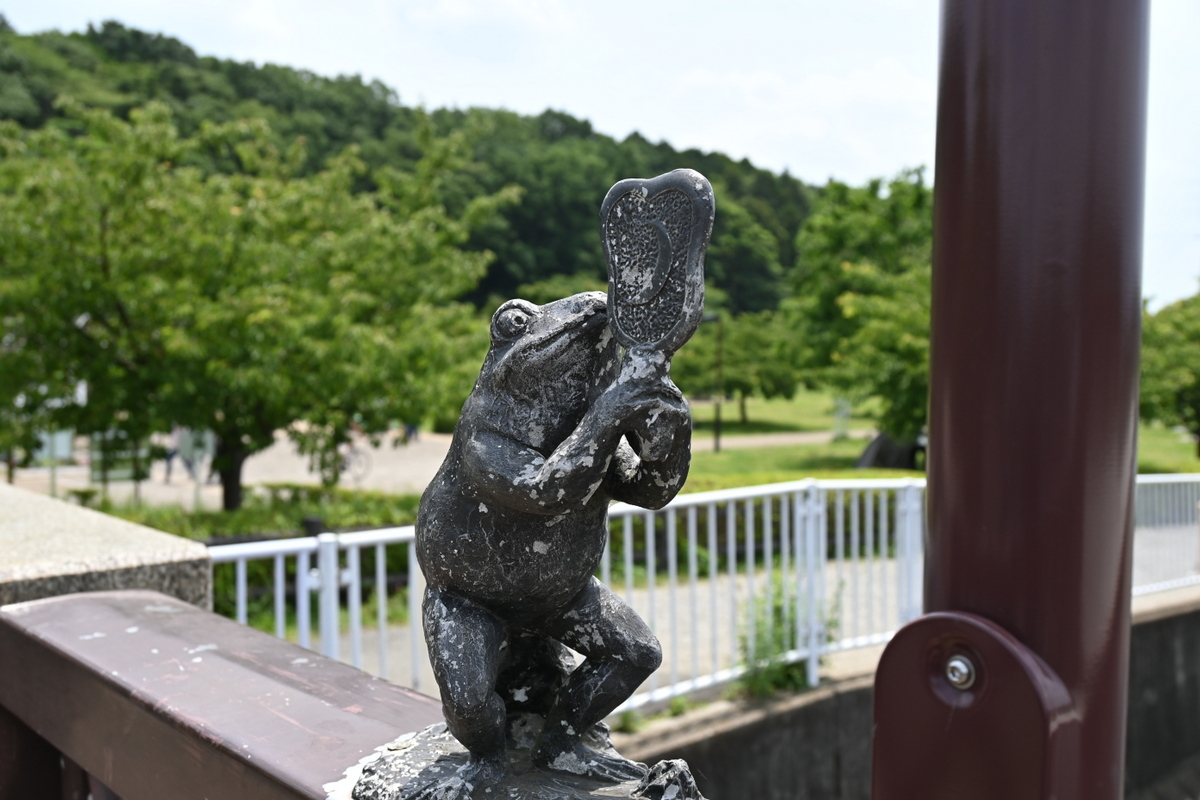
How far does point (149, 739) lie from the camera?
1941mm

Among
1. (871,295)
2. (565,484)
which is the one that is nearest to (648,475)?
(565,484)

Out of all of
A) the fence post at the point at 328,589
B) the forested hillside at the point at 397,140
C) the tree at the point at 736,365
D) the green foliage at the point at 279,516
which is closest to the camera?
the fence post at the point at 328,589

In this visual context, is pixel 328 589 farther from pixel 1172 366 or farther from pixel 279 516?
pixel 1172 366

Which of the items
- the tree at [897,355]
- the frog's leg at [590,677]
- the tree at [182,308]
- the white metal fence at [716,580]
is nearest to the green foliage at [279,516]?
the white metal fence at [716,580]

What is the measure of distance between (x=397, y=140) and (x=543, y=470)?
3609cm

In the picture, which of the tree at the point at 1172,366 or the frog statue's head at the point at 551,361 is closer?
the frog statue's head at the point at 551,361

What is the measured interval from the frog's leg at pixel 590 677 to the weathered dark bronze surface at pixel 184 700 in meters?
0.37

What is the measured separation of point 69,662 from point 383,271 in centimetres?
773

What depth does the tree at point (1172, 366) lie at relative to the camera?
15430 millimetres

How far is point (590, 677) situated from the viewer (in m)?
1.44

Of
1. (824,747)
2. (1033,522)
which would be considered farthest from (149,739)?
(824,747)

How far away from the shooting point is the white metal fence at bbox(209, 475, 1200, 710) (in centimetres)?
387

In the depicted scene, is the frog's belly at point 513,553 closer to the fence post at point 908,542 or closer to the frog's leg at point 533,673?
the frog's leg at point 533,673

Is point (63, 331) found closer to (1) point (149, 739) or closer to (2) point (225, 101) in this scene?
(1) point (149, 739)
